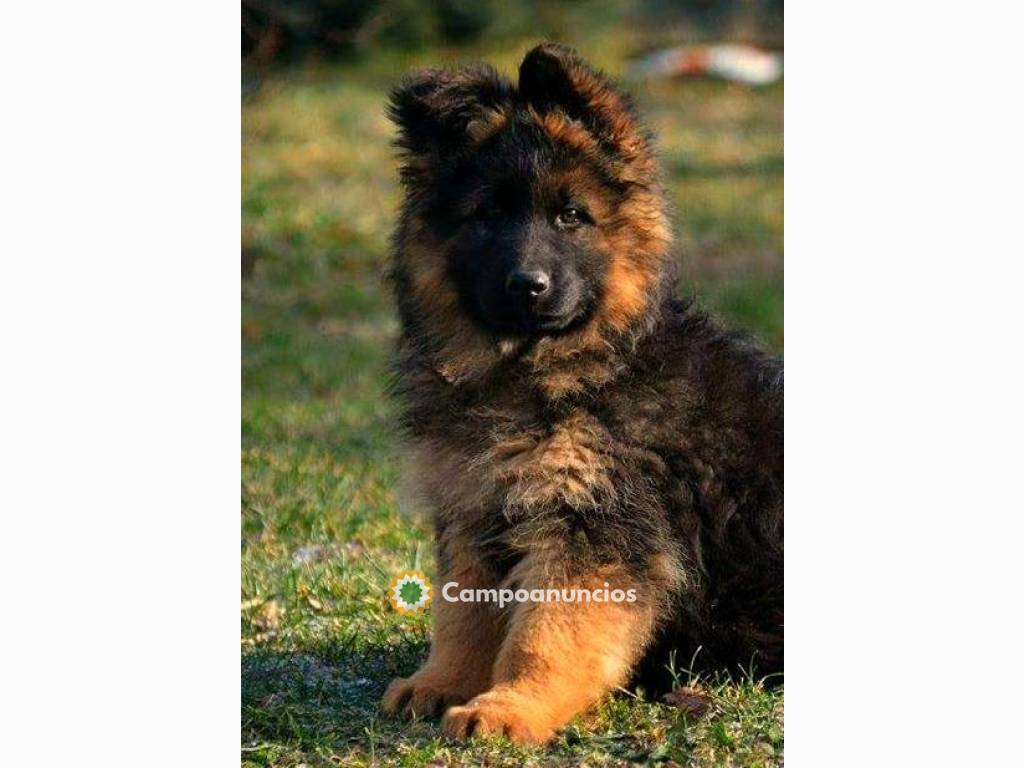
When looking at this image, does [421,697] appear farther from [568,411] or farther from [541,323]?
[541,323]

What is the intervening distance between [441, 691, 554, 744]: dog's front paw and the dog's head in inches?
47.9

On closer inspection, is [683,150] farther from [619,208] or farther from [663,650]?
[663,650]

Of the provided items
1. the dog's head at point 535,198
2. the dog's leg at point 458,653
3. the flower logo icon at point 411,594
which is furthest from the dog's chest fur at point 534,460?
the flower logo icon at point 411,594

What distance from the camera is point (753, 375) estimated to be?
5.38m

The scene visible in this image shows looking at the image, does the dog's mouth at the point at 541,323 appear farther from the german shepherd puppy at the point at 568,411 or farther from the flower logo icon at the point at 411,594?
the flower logo icon at the point at 411,594

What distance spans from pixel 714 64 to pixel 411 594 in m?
2.89

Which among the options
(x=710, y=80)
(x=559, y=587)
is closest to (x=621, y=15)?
(x=710, y=80)

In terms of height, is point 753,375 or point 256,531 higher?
point 753,375

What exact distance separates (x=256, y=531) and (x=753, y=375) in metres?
2.71

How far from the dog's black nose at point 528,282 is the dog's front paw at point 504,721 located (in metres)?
1.28

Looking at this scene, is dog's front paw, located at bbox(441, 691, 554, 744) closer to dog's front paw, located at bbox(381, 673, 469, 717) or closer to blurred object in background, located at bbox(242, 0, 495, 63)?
dog's front paw, located at bbox(381, 673, 469, 717)

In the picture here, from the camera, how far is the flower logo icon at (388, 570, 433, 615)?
19.2 ft

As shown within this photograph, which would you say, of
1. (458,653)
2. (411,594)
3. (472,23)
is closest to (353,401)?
(472,23)

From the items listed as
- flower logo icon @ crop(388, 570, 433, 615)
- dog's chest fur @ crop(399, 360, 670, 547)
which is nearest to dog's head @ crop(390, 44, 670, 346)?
dog's chest fur @ crop(399, 360, 670, 547)
